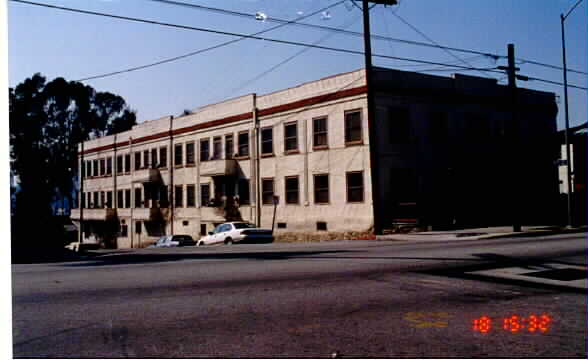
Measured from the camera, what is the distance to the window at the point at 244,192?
35250mm

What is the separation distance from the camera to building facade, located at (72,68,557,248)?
2825 cm

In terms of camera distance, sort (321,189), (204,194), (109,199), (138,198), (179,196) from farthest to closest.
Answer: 1. (109,199)
2. (138,198)
3. (179,196)
4. (204,194)
5. (321,189)

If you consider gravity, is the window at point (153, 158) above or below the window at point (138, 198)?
above

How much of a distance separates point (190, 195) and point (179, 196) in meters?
1.68

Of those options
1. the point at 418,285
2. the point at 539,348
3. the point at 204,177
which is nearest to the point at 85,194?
the point at 204,177

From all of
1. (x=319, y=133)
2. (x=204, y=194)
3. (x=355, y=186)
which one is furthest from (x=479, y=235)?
(x=204, y=194)

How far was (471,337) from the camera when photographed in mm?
6203

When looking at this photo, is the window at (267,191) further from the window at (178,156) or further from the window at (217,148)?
the window at (178,156)

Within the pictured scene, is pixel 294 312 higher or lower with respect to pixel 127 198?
lower

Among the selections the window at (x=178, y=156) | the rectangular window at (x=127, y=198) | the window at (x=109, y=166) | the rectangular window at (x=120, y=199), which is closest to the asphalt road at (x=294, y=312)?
the window at (x=178, y=156)

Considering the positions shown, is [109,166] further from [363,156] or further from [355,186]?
A: [363,156]

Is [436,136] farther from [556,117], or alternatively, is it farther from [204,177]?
[204,177]
